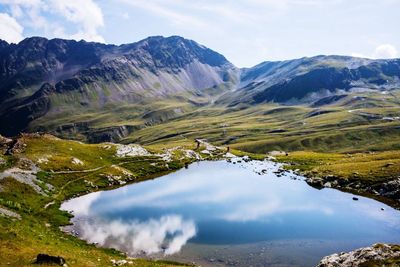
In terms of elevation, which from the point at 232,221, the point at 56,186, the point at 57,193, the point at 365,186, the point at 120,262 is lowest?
the point at 232,221

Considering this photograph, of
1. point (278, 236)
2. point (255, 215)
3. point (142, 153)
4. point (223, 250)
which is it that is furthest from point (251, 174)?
point (223, 250)

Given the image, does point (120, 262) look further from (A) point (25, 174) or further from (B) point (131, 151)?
(B) point (131, 151)

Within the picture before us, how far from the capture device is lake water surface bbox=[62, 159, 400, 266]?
207ft

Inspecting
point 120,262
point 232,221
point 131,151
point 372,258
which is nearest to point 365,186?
point 232,221

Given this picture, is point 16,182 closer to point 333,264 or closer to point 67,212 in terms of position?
point 67,212

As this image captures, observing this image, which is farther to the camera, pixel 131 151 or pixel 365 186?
pixel 131 151

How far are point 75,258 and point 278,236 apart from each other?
3795 cm

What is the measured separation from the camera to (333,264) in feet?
153

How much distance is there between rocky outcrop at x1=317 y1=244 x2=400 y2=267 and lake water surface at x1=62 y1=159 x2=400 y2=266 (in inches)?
449

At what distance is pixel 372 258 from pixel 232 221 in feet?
133

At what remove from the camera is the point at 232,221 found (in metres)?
81.6

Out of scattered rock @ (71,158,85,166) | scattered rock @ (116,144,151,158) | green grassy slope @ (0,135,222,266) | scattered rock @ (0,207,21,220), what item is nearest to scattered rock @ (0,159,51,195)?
green grassy slope @ (0,135,222,266)

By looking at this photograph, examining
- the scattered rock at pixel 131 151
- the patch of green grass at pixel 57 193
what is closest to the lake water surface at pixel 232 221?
the patch of green grass at pixel 57 193

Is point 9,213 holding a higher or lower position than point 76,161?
lower
